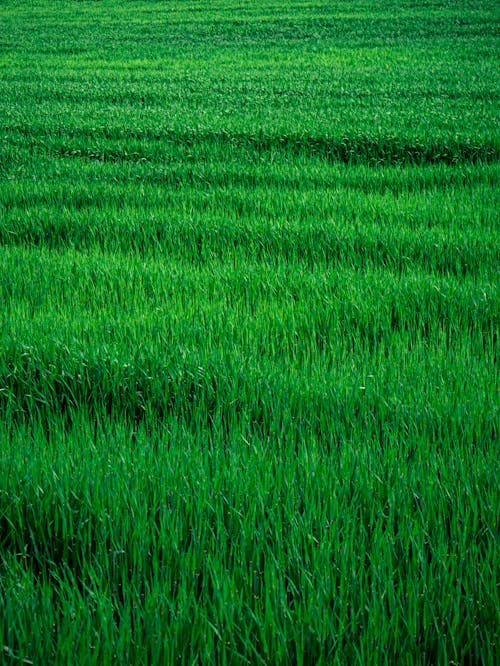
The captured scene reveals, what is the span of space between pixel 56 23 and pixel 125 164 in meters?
23.0

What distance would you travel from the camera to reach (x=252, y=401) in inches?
108

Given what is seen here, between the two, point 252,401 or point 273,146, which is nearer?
point 252,401

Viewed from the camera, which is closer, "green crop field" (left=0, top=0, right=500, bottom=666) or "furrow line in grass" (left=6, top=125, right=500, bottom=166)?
"green crop field" (left=0, top=0, right=500, bottom=666)

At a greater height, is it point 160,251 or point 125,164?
point 125,164

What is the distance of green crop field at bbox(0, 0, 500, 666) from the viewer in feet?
5.14

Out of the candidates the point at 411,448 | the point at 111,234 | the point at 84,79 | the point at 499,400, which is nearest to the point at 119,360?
the point at 411,448

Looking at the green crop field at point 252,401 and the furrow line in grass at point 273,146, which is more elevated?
the furrow line in grass at point 273,146

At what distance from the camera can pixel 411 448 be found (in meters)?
2.40

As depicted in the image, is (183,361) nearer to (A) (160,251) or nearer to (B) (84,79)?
(A) (160,251)

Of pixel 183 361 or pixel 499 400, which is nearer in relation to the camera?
pixel 499 400

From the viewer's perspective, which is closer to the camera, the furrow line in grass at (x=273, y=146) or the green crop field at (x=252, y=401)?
the green crop field at (x=252, y=401)

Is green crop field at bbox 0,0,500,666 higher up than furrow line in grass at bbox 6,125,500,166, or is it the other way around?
furrow line in grass at bbox 6,125,500,166

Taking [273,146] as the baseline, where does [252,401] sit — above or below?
below

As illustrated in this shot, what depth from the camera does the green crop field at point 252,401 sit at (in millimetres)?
1566
